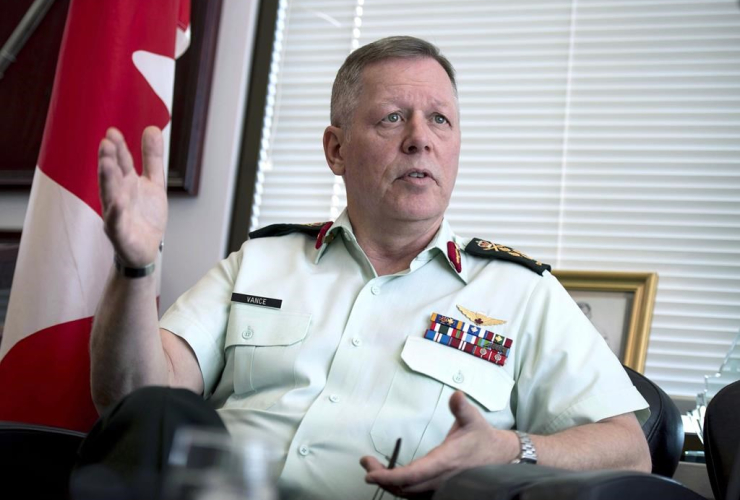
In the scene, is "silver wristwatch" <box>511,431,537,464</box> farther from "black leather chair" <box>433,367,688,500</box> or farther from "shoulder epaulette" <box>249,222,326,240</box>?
"shoulder epaulette" <box>249,222,326,240</box>

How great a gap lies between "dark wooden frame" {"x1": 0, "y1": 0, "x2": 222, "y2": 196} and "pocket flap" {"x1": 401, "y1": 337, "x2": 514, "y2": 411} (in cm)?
140

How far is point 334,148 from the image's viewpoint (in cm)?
199

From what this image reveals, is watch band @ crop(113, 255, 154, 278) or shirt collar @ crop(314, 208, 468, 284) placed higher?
shirt collar @ crop(314, 208, 468, 284)

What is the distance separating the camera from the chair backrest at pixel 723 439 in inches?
55.5

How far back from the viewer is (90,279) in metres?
2.17

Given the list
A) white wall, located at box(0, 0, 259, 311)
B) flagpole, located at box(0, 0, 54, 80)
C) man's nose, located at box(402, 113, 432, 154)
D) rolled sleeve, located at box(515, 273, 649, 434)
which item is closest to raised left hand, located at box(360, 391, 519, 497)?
rolled sleeve, located at box(515, 273, 649, 434)

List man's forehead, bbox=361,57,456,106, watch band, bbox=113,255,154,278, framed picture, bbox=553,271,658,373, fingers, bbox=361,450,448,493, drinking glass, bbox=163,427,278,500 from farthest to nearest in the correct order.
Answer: framed picture, bbox=553,271,658,373 < man's forehead, bbox=361,57,456,106 < watch band, bbox=113,255,154,278 < fingers, bbox=361,450,448,493 < drinking glass, bbox=163,427,278,500

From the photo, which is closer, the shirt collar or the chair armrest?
the chair armrest

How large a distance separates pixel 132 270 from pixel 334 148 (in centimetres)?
81

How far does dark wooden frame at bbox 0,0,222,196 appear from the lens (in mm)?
2745

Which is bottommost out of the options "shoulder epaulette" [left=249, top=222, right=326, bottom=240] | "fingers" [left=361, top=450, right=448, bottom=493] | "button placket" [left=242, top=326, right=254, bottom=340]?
"fingers" [left=361, top=450, right=448, bottom=493]

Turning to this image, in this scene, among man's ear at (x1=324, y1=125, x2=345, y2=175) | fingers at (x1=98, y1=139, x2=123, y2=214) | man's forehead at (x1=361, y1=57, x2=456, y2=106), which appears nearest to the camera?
fingers at (x1=98, y1=139, x2=123, y2=214)

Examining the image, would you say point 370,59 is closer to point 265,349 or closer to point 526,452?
point 265,349

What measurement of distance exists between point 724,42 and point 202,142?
1.73 metres
